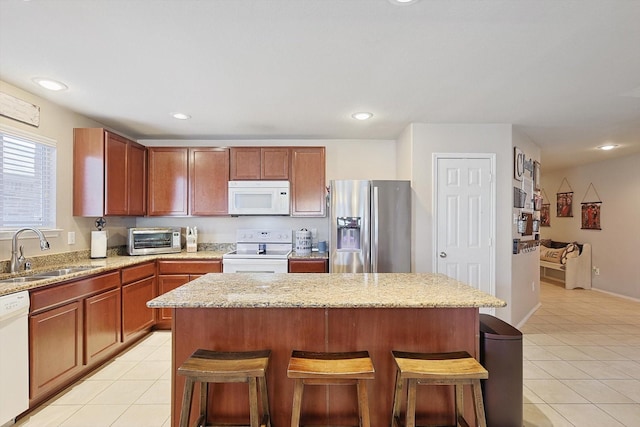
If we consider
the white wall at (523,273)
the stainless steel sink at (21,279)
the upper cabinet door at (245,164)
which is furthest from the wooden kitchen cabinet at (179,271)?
the white wall at (523,273)

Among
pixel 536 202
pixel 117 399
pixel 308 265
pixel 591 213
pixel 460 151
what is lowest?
pixel 117 399

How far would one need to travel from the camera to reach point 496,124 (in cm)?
355

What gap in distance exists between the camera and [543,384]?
8.31ft

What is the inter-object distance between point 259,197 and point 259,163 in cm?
43

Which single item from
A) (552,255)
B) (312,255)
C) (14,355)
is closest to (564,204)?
(552,255)

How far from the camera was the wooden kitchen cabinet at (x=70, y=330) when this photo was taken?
7.13 feet

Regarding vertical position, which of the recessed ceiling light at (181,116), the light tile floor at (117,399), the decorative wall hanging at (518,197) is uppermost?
the recessed ceiling light at (181,116)

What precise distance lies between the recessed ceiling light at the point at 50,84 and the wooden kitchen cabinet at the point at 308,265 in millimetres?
2553

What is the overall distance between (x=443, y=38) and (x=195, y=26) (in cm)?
142

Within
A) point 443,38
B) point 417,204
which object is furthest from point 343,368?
point 417,204

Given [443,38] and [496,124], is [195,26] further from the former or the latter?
[496,124]

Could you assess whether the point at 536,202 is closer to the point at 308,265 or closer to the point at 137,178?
the point at 308,265

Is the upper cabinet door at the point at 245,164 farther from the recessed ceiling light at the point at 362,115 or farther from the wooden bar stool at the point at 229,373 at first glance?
the wooden bar stool at the point at 229,373

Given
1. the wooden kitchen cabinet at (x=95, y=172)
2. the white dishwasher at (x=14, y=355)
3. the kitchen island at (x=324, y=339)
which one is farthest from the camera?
the wooden kitchen cabinet at (x=95, y=172)
